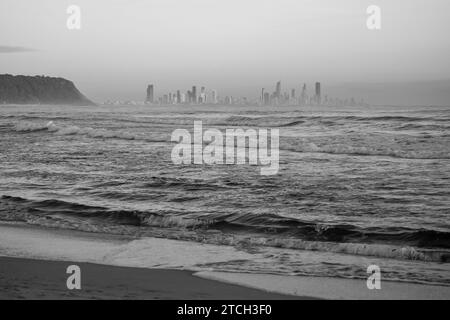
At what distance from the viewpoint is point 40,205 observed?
399 inches

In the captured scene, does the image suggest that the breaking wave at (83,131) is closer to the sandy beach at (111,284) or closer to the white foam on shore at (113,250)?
the white foam on shore at (113,250)

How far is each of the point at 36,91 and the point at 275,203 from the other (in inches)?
6125

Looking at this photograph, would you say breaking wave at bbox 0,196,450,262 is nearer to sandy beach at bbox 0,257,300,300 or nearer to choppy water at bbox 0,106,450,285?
choppy water at bbox 0,106,450,285

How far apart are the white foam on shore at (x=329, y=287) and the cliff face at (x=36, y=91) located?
471 ft

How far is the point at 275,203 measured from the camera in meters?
9.67

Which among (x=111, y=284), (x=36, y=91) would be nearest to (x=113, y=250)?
(x=111, y=284)

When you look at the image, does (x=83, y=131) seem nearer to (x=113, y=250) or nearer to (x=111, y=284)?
(x=113, y=250)

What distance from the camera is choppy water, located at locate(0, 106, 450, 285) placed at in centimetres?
693

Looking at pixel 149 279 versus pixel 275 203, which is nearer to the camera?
pixel 149 279

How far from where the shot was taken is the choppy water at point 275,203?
6.93 meters

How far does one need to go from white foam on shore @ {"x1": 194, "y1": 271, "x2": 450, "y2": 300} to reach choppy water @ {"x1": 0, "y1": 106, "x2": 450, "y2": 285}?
288 millimetres

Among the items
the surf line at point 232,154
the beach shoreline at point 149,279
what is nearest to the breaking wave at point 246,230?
the beach shoreline at point 149,279

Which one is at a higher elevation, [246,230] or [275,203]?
[275,203]

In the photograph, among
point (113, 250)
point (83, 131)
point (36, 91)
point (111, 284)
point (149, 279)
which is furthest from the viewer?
point (36, 91)
